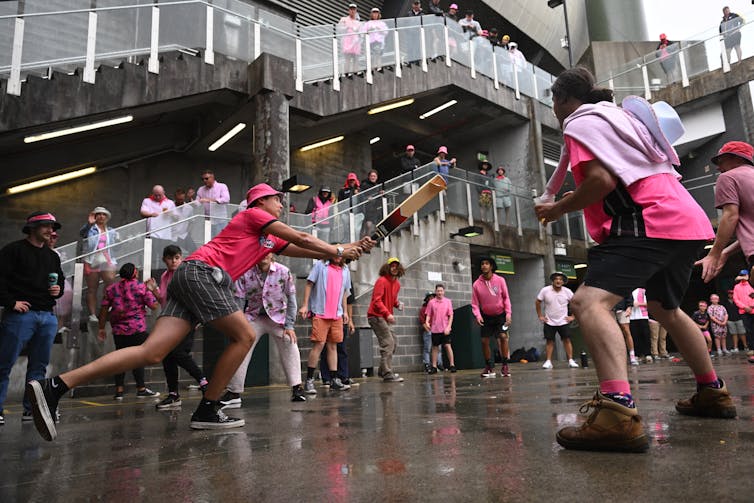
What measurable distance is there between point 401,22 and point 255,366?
10171 millimetres

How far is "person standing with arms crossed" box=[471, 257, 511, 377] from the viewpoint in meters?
9.45

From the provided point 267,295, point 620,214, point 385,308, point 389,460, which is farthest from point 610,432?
point 385,308

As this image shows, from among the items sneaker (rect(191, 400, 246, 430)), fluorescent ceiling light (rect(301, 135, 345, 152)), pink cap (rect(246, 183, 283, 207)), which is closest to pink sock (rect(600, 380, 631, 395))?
sneaker (rect(191, 400, 246, 430))

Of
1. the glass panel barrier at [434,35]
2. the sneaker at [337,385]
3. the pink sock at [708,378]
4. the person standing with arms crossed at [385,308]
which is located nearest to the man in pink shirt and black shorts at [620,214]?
the pink sock at [708,378]

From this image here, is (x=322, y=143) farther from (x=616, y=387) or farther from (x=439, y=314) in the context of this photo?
(x=616, y=387)

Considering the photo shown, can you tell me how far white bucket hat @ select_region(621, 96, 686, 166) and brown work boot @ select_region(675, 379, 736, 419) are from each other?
4.38 ft

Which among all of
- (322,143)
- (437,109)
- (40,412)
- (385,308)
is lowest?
(40,412)

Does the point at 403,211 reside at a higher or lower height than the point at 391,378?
higher

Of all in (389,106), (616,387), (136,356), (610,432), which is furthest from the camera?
(389,106)

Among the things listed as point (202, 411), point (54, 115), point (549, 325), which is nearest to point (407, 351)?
point (549, 325)

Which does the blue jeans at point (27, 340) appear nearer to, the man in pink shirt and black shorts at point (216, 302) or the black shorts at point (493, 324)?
the man in pink shirt and black shorts at point (216, 302)

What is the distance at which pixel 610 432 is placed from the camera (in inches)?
94.8

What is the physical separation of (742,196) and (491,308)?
224 inches

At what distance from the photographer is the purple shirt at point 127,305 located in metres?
7.74
